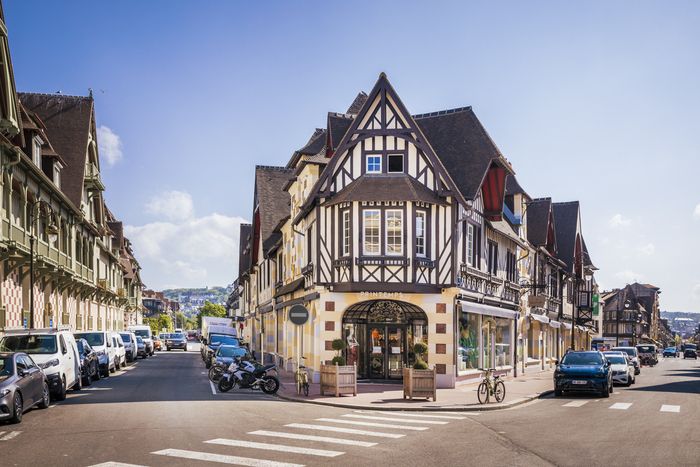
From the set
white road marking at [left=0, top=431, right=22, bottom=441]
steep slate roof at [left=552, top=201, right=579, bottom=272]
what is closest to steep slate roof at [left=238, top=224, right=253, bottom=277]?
steep slate roof at [left=552, top=201, right=579, bottom=272]

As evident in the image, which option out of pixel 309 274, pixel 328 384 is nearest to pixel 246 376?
pixel 328 384

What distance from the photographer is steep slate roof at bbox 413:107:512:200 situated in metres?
31.0

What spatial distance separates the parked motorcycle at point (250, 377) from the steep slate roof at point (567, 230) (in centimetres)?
3743

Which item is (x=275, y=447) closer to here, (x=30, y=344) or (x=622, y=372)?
(x=30, y=344)

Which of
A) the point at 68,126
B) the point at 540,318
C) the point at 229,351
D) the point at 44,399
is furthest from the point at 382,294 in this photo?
the point at 68,126

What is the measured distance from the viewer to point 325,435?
14.5 metres

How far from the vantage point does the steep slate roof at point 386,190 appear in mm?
27156

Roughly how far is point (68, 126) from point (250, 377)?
2868cm

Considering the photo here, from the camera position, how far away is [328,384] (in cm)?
2358

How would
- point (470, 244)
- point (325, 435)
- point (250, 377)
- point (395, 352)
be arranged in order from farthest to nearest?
point (470, 244), point (395, 352), point (250, 377), point (325, 435)

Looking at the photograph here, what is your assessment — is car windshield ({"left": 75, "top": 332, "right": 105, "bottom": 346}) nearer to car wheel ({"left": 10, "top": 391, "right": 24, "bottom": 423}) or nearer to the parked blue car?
car wheel ({"left": 10, "top": 391, "right": 24, "bottom": 423})

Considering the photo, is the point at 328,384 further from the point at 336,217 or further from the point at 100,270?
the point at 100,270

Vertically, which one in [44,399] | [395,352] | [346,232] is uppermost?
[346,232]

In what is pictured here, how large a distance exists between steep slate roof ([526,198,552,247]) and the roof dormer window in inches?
1100
